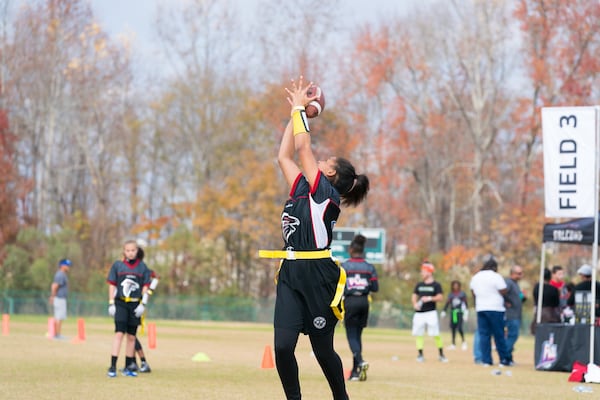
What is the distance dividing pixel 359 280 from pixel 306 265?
7.61 m

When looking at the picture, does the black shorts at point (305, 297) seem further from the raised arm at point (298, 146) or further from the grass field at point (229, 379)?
the grass field at point (229, 379)

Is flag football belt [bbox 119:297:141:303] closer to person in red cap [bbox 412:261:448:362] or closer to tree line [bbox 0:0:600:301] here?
person in red cap [bbox 412:261:448:362]

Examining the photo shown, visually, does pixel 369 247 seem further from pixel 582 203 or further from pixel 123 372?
pixel 123 372

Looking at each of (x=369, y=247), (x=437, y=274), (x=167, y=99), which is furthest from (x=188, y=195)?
(x=369, y=247)

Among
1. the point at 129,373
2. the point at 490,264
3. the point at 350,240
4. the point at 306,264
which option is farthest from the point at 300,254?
the point at 350,240

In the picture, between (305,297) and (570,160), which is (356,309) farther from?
(305,297)

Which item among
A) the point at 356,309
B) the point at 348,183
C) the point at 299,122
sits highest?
the point at 299,122

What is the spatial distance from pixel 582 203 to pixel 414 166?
44.0m

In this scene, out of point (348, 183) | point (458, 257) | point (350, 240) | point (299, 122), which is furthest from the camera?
point (458, 257)

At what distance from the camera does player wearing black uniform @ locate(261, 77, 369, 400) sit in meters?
7.38

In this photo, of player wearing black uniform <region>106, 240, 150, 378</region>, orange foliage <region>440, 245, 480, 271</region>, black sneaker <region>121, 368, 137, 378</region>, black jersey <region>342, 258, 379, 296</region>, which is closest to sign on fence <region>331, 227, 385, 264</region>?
orange foliage <region>440, 245, 480, 271</region>

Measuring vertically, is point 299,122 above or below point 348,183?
above

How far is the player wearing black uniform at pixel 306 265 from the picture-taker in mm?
7383

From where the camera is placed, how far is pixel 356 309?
14.9m
